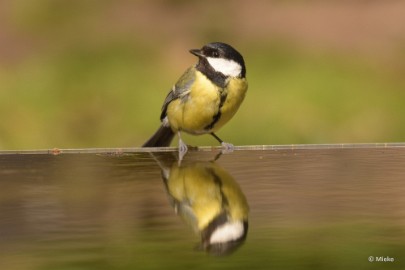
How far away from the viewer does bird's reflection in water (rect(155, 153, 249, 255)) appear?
191cm

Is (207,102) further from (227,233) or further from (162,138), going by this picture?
(227,233)

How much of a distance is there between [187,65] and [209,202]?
5.61m

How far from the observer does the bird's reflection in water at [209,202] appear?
6.27 ft

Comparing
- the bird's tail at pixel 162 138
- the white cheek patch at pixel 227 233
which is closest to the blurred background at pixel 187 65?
the bird's tail at pixel 162 138

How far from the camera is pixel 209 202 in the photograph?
93.7 inches

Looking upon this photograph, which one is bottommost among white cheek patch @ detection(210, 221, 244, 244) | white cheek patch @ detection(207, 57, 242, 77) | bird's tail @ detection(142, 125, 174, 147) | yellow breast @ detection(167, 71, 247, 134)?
bird's tail @ detection(142, 125, 174, 147)

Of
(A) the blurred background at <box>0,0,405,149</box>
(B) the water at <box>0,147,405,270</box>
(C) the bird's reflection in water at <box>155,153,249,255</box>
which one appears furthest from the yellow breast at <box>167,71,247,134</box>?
(A) the blurred background at <box>0,0,405,149</box>

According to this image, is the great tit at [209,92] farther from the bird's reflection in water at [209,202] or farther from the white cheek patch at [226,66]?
the bird's reflection in water at [209,202]

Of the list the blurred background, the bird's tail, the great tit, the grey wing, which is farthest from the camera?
the blurred background

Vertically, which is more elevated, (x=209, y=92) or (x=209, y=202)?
(x=209, y=202)

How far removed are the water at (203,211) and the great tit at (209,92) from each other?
3.14 feet

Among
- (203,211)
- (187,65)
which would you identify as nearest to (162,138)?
(187,65)

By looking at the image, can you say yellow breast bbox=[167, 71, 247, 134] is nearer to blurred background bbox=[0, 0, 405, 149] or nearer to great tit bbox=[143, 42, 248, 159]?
great tit bbox=[143, 42, 248, 159]

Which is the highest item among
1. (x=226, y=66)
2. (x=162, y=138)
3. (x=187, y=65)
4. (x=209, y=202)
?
(x=209, y=202)
